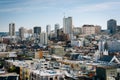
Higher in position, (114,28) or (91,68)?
(114,28)

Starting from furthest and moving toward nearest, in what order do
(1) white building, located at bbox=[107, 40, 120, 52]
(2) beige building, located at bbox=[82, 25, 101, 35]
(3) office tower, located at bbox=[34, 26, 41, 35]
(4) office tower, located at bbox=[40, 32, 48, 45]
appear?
(2) beige building, located at bbox=[82, 25, 101, 35], (3) office tower, located at bbox=[34, 26, 41, 35], (4) office tower, located at bbox=[40, 32, 48, 45], (1) white building, located at bbox=[107, 40, 120, 52]

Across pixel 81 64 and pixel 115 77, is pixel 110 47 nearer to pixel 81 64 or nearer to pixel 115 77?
pixel 81 64

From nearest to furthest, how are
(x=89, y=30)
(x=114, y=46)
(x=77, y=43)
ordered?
1. (x=114, y=46)
2. (x=77, y=43)
3. (x=89, y=30)

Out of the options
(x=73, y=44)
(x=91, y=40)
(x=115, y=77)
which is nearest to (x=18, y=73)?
(x=115, y=77)

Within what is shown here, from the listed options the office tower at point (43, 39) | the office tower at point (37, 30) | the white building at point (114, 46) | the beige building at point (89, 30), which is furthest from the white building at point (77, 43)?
the beige building at point (89, 30)

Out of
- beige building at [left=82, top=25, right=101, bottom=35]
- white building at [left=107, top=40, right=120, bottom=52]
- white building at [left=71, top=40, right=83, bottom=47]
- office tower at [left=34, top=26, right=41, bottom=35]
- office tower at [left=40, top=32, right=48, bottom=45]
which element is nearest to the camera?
white building at [left=107, top=40, right=120, bottom=52]

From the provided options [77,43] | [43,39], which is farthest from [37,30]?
[77,43]

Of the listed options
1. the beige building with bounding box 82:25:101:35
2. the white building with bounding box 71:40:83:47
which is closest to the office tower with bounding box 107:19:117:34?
the beige building with bounding box 82:25:101:35

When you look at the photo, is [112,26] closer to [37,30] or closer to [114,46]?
[37,30]

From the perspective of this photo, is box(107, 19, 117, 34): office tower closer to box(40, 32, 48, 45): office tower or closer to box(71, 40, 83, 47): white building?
box(71, 40, 83, 47): white building

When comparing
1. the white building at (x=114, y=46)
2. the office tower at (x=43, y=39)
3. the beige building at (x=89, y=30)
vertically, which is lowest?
the white building at (x=114, y=46)

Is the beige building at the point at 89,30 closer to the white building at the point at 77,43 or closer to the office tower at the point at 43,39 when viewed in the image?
the office tower at the point at 43,39
